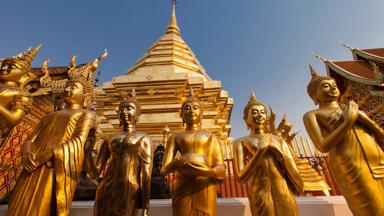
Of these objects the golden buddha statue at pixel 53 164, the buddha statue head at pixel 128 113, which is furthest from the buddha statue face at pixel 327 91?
the golden buddha statue at pixel 53 164

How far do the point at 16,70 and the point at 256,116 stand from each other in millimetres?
3000

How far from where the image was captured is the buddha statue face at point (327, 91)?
10.1 ft

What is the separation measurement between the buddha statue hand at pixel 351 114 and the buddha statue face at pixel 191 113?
56.0 inches

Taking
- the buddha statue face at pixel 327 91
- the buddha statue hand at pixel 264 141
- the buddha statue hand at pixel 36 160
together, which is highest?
the buddha statue face at pixel 327 91

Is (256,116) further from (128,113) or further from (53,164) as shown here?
(53,164)

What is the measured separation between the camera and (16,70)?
3.74 m

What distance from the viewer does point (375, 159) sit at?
A: 267 centimetres

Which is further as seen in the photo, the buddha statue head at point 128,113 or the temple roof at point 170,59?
the temple roof at point 170,59

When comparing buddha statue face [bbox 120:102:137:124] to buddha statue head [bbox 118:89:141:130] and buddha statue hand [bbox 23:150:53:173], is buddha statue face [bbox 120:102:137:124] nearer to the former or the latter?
buddha statue head [bbox 118:89:141:130]

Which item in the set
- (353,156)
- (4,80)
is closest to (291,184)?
(353,156)

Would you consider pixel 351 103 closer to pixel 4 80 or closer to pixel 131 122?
pixel 131 122

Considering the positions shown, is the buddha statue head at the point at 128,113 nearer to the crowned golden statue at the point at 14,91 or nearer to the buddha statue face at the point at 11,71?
the crowned golden statue at the point at 14,91

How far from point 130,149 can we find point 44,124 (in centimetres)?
100

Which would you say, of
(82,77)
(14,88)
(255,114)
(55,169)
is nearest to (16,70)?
(14,88)
